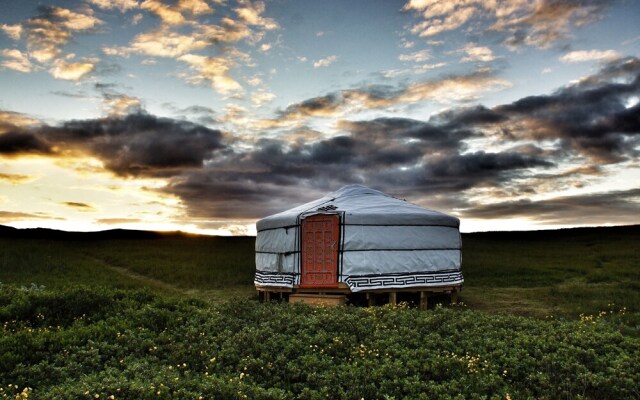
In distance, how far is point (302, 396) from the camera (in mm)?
5562

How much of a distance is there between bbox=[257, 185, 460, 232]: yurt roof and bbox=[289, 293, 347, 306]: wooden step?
1882 mm

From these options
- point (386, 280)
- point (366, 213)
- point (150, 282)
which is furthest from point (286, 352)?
point (150, 282)

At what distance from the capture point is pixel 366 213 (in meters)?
13.2

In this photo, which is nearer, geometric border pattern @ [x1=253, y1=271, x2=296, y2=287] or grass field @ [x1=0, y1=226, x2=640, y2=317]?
geometric border pattern @ [x1=253, y1=271, x2=296, y2=287]

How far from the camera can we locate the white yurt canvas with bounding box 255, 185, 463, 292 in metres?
13.1

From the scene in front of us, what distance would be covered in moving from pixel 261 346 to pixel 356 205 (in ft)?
24.3

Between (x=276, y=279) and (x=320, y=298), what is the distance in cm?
161

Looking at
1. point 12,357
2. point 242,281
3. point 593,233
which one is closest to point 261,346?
point 12,357

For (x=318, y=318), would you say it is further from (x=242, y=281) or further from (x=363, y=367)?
(x=242, y=281)

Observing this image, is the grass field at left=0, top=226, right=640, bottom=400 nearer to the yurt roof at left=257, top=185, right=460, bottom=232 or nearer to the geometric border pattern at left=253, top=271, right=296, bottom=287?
the geometric border pattern at left=253, top=271, right=296, bottom=287

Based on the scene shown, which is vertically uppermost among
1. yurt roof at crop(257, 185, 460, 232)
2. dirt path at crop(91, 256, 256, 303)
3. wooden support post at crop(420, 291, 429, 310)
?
yurt roof at crop(257, 185, 460, 232)

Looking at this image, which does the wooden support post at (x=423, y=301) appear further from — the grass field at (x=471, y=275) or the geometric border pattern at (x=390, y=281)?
the grass field at (x=471, y=275)

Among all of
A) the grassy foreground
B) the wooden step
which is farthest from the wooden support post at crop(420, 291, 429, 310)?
the grassy foreground

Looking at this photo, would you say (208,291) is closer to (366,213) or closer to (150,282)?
(150,282)
